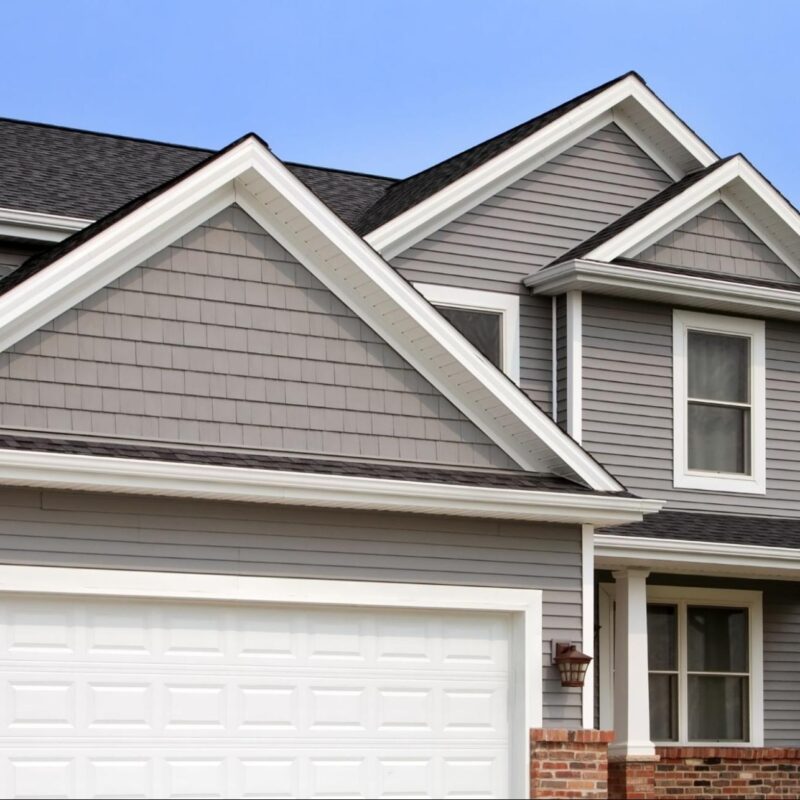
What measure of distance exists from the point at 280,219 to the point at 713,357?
7.01 metres

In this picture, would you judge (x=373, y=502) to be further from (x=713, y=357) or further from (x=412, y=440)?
(x=713, y=357)

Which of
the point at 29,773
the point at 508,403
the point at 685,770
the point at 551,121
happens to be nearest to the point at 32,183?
the point at 551,121

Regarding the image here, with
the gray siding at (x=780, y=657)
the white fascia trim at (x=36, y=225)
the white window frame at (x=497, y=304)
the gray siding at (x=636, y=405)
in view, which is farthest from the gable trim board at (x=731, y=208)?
the white fascia trim at (x=36, y=225)

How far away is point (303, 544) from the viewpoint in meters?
12.6

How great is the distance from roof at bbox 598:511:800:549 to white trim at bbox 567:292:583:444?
1264 mm

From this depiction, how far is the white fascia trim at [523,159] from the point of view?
17.3m

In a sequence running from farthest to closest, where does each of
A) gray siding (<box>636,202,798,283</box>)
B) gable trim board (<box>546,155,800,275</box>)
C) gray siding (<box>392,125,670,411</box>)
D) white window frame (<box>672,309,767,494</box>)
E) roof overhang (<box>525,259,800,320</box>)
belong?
gray siding (<box>636,202,798,283</box>) < white window frame (<box>672,309,767,494</box>) < gable trim board (<box>546,155,800,275</box>) < gray siding (<box>392,125,670,411</box>) < roof overhang (<box>525,259,800,320</box>)

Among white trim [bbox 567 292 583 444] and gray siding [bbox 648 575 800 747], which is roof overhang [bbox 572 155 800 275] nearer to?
white trim [bbox 567 292 583 444]

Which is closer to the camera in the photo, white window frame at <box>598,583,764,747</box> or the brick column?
the brick column

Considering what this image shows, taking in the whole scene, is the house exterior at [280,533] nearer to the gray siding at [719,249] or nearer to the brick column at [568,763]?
the brick column at [568,763]

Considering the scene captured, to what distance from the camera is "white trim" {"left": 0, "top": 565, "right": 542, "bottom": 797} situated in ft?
38.4

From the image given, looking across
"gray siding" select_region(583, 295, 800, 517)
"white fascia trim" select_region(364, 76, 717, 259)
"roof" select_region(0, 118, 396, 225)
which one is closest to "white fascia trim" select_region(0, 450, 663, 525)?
"gray siding" select_region(583, 295, 800, 517)

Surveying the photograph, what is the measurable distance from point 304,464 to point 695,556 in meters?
5.34

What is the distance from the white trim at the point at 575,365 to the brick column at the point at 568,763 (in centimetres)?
466
